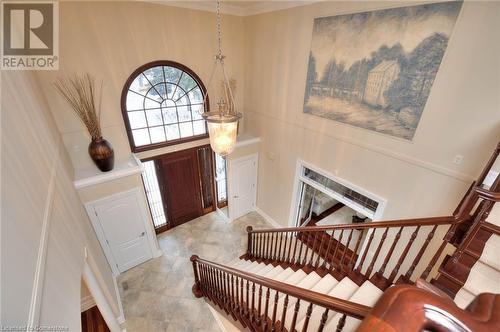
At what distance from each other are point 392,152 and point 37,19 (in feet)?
15.5

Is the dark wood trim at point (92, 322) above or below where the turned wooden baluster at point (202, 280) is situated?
below

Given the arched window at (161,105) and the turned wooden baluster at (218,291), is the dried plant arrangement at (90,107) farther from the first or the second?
the turned wooden baluster at (218,291)

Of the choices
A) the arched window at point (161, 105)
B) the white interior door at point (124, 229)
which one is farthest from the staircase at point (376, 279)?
the arched window at point (161, 105)

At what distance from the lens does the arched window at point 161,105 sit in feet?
11.8

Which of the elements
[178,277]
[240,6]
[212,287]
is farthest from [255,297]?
[240,6]

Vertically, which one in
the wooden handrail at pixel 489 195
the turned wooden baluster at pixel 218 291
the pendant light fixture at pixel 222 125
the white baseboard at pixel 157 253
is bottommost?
the white baseboard at pixel 157 253

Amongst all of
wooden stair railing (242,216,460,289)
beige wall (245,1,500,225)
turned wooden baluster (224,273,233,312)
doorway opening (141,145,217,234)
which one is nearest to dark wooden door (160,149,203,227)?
doorway opening (141,145,217,234)

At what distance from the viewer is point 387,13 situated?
2449 mm

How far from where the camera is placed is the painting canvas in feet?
7.32

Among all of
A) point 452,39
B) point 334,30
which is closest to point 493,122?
point 452,39

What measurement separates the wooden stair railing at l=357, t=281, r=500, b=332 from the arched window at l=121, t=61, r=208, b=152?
3560 millimetres

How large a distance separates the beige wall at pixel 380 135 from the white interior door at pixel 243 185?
1.04 ft

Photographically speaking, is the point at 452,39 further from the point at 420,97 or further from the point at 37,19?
the point at 37,19

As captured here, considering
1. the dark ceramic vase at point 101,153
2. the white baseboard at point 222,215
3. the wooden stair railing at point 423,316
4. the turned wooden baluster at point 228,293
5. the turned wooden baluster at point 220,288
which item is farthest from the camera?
the white baseboard at point 222,215
